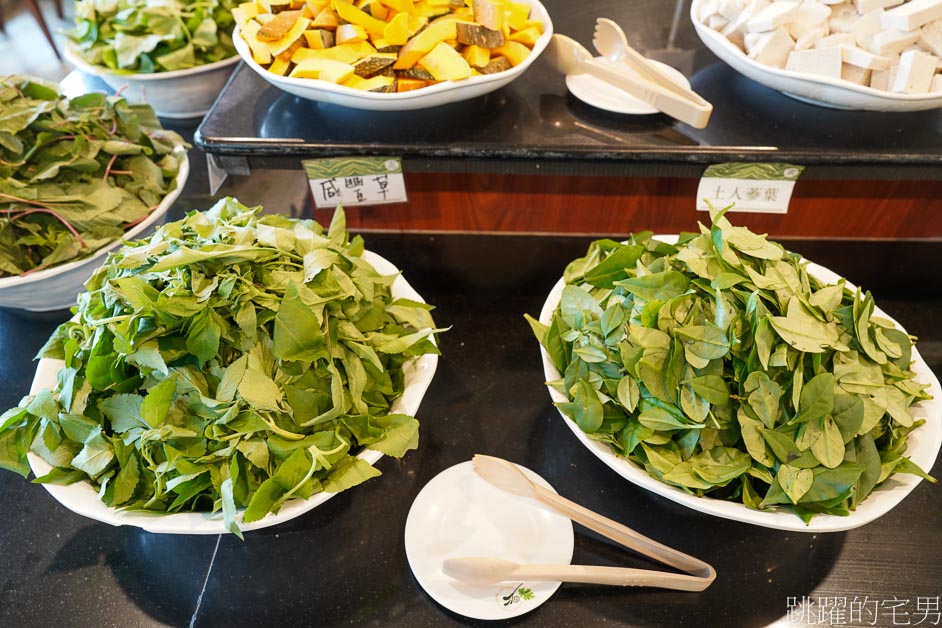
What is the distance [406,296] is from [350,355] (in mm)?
159

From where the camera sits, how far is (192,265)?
0.66 metres

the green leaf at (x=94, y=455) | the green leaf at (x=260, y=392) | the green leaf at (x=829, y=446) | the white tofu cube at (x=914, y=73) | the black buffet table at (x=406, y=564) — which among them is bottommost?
the black buffet table at (x=406, y=564)

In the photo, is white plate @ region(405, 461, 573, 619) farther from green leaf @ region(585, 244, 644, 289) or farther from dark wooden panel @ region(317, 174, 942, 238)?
dark wooden panel @ region(317, 174, 942, 238)

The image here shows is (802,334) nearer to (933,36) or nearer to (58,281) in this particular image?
(933,36)

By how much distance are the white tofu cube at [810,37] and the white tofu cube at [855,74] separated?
2.3 inches

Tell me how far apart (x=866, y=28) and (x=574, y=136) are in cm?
43

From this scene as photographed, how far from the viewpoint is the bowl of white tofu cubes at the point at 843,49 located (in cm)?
82

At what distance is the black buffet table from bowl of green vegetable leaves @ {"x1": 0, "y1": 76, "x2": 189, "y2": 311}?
218 mm

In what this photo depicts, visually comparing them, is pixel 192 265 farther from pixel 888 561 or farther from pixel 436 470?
pixel 888 561

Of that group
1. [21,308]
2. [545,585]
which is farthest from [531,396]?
[21,308]

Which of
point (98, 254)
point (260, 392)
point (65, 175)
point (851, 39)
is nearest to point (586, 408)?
point (260, 392)

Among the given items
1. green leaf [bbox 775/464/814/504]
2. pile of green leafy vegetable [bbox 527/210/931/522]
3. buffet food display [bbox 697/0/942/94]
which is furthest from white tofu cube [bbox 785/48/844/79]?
green leaf [bbox 775/464/814/504]

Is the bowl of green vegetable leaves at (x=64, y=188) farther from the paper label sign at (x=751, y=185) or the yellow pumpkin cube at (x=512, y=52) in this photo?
the paper label sign at (x=751, y=185)

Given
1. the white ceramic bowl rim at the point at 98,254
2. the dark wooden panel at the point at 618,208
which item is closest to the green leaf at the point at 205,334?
the white ceramic bowl rim at the point at 98,254
